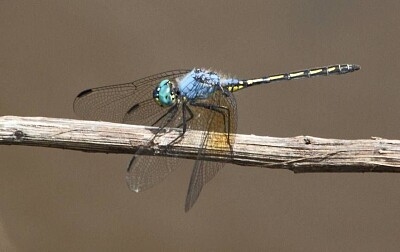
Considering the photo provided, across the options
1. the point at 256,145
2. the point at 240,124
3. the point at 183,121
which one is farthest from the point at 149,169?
the point at 240,124

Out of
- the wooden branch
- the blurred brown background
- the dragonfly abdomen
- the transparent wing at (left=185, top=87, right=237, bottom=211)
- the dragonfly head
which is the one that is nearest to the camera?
the wooden branch

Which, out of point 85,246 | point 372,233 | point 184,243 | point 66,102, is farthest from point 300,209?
point 66,102

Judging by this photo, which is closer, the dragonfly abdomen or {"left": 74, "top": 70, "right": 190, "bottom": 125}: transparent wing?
{"left": 74, "top": 70, "right": 190, "bottom": 125}: transparent wing

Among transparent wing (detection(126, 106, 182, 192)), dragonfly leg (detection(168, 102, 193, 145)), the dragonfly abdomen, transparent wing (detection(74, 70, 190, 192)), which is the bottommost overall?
transparent wing (detection(126, 106, 182, 192))

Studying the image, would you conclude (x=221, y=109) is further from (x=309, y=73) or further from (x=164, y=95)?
(x=309, y=73)

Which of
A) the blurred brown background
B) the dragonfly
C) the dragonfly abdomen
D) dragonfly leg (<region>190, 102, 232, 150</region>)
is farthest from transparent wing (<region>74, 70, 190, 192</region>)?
the blurred brown background

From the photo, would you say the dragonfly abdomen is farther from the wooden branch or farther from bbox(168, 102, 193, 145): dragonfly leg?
the wooden branch

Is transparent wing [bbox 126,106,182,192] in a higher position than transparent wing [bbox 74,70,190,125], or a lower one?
lower
